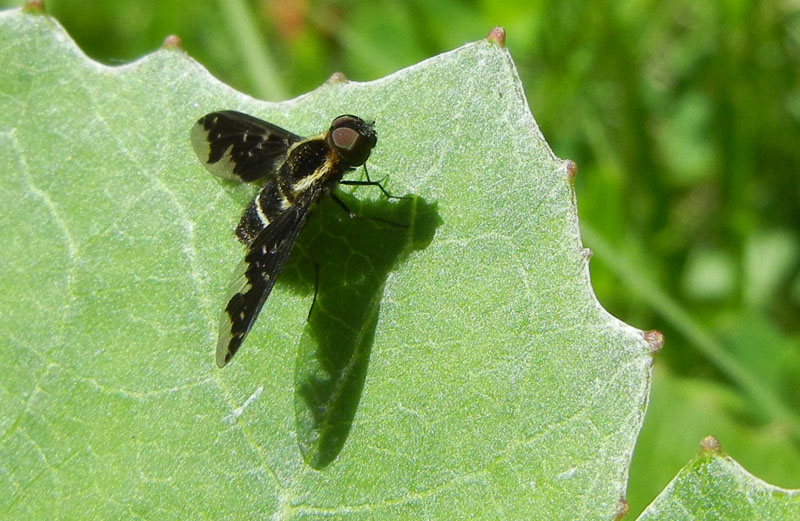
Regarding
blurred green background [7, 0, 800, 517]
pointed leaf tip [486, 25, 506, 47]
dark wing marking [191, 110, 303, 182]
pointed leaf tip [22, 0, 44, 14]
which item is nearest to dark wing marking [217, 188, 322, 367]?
dark wing marking [191, 110, 303, 182]

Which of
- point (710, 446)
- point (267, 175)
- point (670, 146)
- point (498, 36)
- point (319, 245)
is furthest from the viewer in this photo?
point (670, 146)

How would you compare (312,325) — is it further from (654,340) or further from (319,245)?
(654,340)

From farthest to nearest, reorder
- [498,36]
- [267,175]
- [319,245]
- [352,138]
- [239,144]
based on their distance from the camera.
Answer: [267,175] < [239,144] < [319,245] < [352,138] < [498,36]

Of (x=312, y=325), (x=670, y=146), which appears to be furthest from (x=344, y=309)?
(x=670, y=146)

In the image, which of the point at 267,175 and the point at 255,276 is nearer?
the point at 255,276

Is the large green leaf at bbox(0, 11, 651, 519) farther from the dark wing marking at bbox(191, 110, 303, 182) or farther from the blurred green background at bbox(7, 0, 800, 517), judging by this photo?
the blurred green background at bbox(7, 0, 800, 517)

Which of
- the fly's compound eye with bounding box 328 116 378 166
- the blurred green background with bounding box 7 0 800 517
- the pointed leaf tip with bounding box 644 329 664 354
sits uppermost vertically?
the pointed leaf tip with bounding box 644 329 664 354

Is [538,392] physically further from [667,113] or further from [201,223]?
[667,113]
